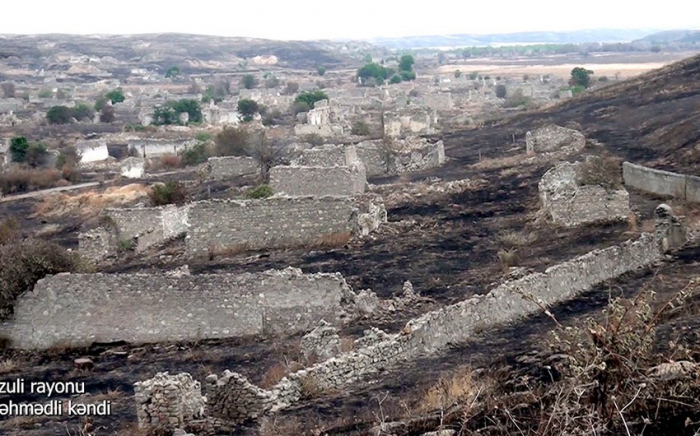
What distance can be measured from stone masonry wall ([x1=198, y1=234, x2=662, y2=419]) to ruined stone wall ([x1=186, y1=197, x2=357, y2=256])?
7340mm

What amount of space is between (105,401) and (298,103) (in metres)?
65.3

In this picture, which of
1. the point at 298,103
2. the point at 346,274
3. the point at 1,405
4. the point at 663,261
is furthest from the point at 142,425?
the point at 298,103

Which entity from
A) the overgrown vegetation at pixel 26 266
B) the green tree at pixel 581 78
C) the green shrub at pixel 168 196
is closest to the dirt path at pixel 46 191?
the green shrub at pixel 168 196

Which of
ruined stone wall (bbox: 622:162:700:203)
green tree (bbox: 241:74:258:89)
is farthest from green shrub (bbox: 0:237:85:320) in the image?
green tree (bbox: 241:74:258:89)

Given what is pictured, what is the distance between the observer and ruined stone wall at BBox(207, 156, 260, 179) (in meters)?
36.6

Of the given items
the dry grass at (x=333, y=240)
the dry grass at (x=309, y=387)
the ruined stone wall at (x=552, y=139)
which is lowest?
the dry grass at (x=333, y=240)

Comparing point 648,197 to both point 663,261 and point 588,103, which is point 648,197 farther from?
point 588,103

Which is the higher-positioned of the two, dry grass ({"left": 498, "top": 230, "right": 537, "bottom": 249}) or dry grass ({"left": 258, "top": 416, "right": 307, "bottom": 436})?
dry grass ({"left": 258, "top": 416, "right": 307, "bottom": 436})

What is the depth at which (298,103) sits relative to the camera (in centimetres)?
7606

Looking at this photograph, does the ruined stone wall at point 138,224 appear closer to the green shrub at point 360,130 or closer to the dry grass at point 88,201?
Result: the dry grass at point 88,201

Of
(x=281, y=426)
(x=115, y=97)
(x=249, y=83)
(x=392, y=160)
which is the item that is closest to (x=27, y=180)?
(x=392, y=160)

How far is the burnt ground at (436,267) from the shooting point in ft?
36.3

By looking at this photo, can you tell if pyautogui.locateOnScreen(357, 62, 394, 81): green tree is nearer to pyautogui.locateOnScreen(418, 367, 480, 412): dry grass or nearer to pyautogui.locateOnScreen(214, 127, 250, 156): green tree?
pyautogui.locateOnScreen(214, 127, 250, 156): green tree

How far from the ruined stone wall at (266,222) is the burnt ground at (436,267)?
2.56 feet
